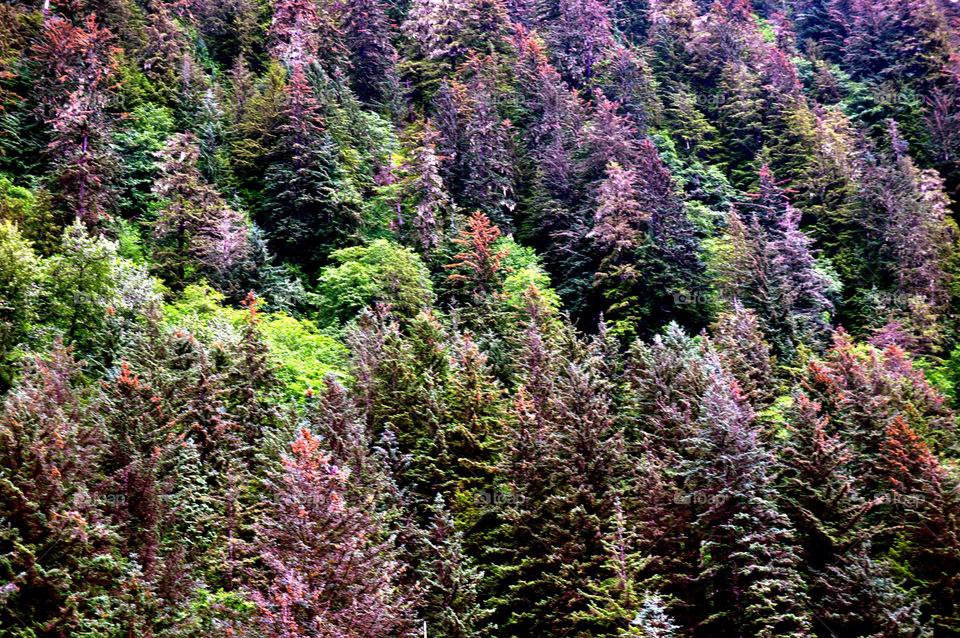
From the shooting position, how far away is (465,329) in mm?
30219

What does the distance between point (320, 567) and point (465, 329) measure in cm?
1744

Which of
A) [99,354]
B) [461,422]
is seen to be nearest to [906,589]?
[461,422]

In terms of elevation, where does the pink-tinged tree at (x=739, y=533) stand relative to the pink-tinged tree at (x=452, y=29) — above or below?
below

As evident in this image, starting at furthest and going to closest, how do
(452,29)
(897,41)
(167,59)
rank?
(897,41), (452,29), (167,59)

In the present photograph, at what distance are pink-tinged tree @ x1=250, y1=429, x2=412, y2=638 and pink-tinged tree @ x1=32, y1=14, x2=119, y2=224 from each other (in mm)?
21226

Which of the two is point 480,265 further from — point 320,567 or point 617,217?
point 320,567

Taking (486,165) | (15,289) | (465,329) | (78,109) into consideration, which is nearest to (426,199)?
(486,165)

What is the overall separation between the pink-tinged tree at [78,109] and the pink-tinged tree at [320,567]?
21.2 m

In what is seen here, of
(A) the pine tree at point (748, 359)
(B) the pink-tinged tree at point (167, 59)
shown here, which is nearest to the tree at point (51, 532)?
(A) the pine tree at point (748, 359)

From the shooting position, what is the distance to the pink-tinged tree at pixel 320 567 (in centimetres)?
1277

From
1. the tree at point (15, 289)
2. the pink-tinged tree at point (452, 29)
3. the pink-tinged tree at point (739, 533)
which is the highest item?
the pink-tinged tree at point (452, 29)

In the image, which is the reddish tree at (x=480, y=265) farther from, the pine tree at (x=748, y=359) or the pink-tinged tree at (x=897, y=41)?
the pink-tinged tree at (x=897, y=41)

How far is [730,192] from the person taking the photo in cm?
4672

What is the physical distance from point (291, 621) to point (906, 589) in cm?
1779
